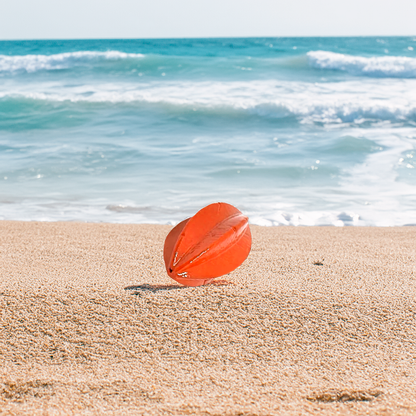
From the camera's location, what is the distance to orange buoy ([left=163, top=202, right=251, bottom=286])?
172cm

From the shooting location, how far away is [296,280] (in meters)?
2.04

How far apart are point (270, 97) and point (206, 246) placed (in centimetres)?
911

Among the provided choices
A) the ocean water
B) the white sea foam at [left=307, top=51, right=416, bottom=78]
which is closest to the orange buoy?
the ocean water

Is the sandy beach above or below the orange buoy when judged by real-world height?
below

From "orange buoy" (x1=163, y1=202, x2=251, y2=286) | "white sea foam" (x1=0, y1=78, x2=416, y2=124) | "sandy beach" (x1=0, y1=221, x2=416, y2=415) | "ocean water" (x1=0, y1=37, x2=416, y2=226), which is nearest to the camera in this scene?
"sandy beach" (x1=0, y1=221, x2=416, y2=415)

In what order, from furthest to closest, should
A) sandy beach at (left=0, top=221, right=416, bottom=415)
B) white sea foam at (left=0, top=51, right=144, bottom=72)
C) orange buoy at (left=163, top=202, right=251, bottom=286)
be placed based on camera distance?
white sea foam at (left=0, top=51, right=144, bottom=72) → orange buoy at (left=163, top=202, right=251, bottom=286) → sandy beach at (left=0, top=221, right=416, bottom=415)

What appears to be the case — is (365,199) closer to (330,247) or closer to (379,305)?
(330,247)

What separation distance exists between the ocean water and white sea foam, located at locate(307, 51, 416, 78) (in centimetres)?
82

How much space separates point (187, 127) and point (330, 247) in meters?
6.05

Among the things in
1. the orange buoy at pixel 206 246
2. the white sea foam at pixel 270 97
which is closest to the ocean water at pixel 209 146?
the white sea foam at pixel 270 97

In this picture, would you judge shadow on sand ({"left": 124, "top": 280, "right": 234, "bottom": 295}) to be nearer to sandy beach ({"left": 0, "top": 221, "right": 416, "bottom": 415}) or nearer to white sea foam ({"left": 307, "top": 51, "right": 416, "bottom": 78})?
sandy beach ({"left": 0, "top": 221, "right": 416, "bottom": 415})

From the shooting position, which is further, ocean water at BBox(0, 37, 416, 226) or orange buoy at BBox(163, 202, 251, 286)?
ocean water at BBox(0, 37, 416, 226)

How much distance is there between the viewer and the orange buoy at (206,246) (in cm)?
172

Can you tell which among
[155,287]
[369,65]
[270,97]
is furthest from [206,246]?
[369,65]
